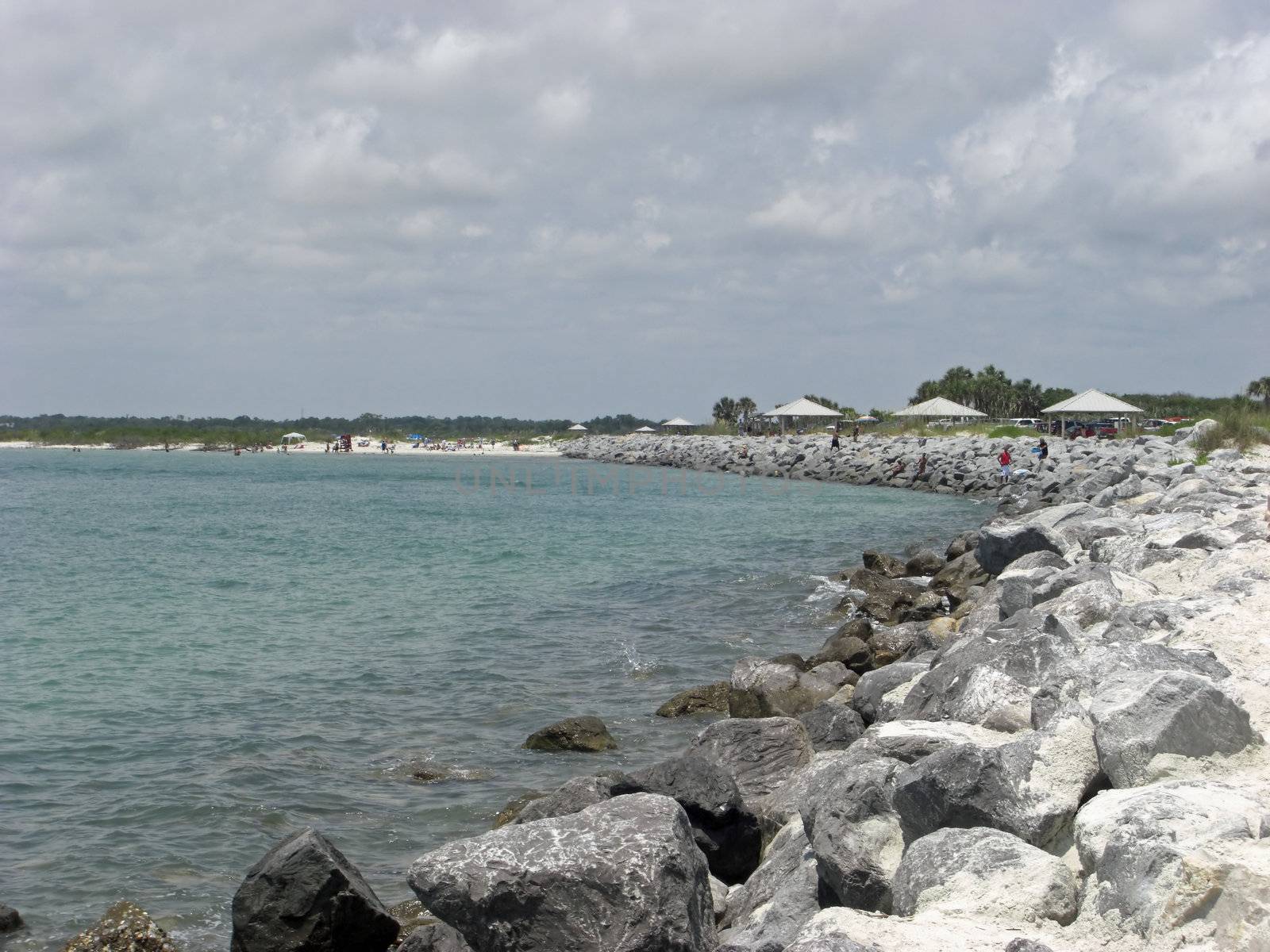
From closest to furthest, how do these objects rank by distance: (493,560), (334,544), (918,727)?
(918,727) < (493,560) < (334,544)

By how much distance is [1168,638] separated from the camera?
6074 millimetres

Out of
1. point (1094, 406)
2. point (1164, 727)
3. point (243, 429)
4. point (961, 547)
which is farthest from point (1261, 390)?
point (243, 429)

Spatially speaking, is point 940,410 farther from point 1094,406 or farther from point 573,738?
point 573,738

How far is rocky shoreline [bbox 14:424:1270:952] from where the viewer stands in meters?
3.43

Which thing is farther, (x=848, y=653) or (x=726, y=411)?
(x=726, y=411)

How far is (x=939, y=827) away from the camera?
4.28 meters

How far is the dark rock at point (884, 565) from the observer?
17672 millimetres

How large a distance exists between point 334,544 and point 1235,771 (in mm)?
22852

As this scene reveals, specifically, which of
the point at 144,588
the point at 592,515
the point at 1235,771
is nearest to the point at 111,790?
the point at 1235,771

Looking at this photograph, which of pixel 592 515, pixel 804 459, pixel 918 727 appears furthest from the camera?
pixel 804 459

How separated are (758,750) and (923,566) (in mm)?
11212

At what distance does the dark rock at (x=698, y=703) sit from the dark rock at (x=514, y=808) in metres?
2.40

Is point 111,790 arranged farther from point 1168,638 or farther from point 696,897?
point 1168,638

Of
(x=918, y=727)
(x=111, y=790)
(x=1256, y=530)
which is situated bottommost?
(x=111, y=790)
